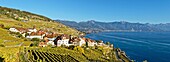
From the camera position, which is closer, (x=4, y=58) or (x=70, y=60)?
(x=4, y=58)

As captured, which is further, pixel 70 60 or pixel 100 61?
pixel 100 61

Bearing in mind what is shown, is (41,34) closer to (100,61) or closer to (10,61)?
(100,61)

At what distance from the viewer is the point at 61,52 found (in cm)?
7444

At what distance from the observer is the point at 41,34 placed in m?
112

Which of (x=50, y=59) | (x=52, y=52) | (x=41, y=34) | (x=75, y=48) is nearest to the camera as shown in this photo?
(x=50, y=59)

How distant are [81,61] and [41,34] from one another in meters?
51.5

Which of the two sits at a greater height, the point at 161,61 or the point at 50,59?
the point at 50,59

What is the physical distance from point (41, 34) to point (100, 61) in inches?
1849

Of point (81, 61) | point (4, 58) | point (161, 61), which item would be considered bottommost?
point (161, 61)

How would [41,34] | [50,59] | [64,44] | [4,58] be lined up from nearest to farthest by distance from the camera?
[4,58] < [50,59] < [64,44] < [41,34]

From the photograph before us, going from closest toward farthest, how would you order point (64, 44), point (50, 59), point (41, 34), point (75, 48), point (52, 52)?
point (50, 59) < point (52, 52) < point (75, 48) < point (64, 44) < point (41, 34)

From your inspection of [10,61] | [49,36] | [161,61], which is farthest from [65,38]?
[10,61]

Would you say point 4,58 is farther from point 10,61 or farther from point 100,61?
point 100,61

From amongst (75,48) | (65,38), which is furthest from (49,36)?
(75,48)
